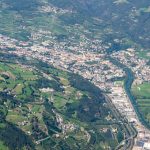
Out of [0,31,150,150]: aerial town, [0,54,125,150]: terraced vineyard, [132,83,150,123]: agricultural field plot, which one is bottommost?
[0,31,150,150]: aerial town

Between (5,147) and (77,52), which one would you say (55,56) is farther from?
(5,147)

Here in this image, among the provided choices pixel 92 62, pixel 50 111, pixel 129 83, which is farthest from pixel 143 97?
pixel 50 111

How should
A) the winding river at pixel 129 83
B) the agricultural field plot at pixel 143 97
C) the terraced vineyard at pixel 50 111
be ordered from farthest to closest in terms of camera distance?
1. the agricultural field plot at pixel 143 97
2. the winding river at pixel 129 83
3. the terraced vineyard at pixel 50 111

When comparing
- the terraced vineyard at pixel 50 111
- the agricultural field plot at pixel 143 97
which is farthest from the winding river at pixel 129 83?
the terraced vineyard at pixel 50 111

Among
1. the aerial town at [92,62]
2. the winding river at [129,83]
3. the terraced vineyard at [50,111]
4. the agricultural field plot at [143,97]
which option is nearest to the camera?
the terraced vineyard at [50,111]

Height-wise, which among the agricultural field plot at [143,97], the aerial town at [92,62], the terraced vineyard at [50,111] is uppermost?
the terraced vineyard at [50,111]

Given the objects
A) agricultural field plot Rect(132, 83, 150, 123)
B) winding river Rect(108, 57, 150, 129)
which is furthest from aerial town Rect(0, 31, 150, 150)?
agricultural field plot Rect(132, 83, 150, 123)

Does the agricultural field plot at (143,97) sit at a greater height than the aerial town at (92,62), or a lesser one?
greater

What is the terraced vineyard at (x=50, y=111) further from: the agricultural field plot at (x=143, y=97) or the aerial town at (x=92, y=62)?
the agricultural field plot at (x=143, y=97)

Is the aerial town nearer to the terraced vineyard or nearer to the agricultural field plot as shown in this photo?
the agricultural field plot
